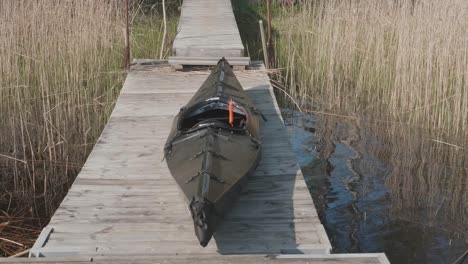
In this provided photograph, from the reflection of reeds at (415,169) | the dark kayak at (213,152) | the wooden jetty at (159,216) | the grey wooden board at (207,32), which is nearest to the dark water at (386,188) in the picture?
the reflection of reeds at (415,169)

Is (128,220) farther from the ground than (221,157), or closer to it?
closer to it

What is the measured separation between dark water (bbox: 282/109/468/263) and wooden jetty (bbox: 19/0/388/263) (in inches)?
30.8

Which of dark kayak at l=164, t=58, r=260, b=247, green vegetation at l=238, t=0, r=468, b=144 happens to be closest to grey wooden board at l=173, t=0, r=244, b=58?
green vegetation at l=238, t=0, r=468, b=144

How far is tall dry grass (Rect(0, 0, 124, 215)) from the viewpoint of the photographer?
226 inches

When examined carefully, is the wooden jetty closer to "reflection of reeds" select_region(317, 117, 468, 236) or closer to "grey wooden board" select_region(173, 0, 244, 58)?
"reflection of reeds" select_region(317, 117, 468, 236)

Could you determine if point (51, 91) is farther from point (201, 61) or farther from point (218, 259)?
point (218, 259)

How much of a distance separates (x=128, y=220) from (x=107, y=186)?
594 mm

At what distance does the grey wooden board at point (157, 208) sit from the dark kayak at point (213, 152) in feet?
0.80

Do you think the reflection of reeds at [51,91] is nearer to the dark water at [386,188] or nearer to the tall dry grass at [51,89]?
the tall dry grass at [51,89]

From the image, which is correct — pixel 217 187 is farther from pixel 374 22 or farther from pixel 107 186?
pixel 374 22

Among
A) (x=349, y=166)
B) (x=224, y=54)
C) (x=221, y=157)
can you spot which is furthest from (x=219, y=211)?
(x=224, y=54)

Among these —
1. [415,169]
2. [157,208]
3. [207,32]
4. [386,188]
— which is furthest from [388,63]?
[157,208]

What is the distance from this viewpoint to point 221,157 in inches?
160

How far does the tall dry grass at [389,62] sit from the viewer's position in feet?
22.0
